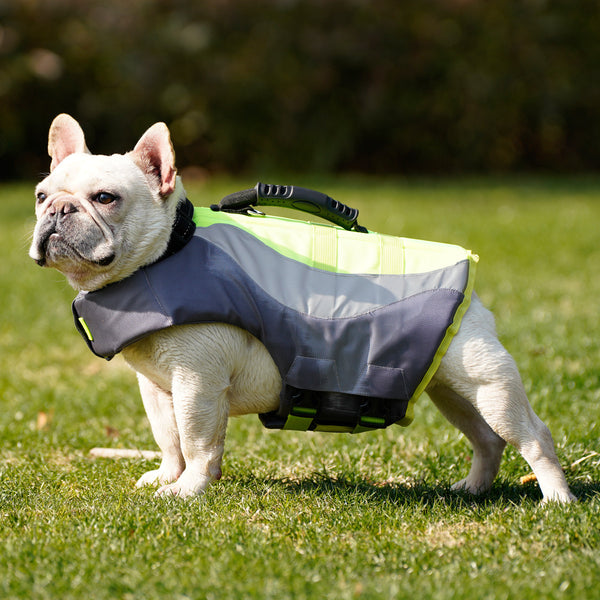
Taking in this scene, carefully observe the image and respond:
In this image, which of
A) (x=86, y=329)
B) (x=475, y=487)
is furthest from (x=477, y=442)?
(x=86, y=329)

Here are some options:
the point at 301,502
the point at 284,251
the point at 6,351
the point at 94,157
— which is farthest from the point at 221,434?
the point at 6,351

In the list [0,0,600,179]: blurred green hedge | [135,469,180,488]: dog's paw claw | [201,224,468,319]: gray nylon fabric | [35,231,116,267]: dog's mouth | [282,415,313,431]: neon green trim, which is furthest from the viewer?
[0,0,600,179]: blurred green hedge

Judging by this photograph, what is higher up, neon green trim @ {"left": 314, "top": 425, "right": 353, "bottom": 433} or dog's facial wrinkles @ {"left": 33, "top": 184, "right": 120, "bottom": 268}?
dog's facial wrinkles @ {"left": 33, "top": 184, "right": 120, "bottom": 268}

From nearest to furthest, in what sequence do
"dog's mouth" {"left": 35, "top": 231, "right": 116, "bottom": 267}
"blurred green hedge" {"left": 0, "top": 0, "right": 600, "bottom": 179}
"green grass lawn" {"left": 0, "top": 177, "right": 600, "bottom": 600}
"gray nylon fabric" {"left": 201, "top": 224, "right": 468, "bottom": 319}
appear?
"green grass lawn" {"left": 0, "top": 177, "right": 600, "bottom": 600}
"dog's mouth" {"left": 35, "top": 231, "right": 116, "bottom": 267}
"gray nylon fabric" {"left": 201, "top": 224, "right": 468, "bottom": 319}
"blurred green hedge" {"left": 0, "top": 0, "right": 600, "bottom": 179}

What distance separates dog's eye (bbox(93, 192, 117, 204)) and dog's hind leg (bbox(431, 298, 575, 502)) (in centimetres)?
138

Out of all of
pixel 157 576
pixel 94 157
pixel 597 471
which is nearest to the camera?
pixel 157 576

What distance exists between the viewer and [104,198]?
10.1 ft

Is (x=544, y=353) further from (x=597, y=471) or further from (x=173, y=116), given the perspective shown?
(x=173, y=116)

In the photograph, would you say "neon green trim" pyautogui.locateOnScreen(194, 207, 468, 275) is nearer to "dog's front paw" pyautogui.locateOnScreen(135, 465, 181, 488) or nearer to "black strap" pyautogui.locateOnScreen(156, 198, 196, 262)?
"black strap" pyautogui.locateOnScreen(156, 198, 196, 262)

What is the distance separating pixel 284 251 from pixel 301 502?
38.2 inches

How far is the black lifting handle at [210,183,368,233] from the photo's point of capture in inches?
131

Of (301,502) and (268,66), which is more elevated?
(268,66)

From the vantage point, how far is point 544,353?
5.48 meters

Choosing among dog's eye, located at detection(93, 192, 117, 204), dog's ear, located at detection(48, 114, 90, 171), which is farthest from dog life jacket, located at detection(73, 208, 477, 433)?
dog's ear, located at detection(48, 114, 90, 171)
